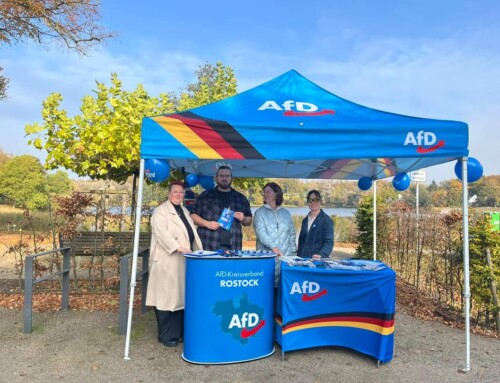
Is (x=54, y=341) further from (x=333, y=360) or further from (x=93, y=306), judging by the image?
(x=333, y=360)

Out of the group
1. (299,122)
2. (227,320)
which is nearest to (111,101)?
(299,122)

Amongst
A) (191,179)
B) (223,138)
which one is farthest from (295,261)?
(191,179)

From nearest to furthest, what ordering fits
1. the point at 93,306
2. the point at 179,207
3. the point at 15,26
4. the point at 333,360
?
the point at 333,360
the point at 179,207
the point at 93,306
the point at 15,26

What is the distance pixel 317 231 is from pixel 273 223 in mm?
517

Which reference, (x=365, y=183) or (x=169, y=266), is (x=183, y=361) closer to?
(x=169, y=266)

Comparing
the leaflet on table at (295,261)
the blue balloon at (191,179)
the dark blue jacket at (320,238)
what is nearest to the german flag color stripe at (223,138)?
the leaflet on table at (295,261)

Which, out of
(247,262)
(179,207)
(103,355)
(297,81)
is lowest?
(103,355)

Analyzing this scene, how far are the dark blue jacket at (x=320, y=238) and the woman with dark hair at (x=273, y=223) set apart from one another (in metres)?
0.25

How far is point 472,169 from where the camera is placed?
3.94 metres

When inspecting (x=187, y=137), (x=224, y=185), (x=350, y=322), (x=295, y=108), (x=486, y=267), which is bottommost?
(x=350, y=322)

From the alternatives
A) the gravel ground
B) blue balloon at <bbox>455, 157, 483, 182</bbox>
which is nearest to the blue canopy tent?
blue balloon at <bbox>455, 157, 483, 182</bbox>

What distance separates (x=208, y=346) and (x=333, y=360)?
119 centimetres

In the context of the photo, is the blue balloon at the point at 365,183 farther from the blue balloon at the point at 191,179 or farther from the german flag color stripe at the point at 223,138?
the german flag color stripe at the point at 223,138

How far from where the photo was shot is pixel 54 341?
4293 mm
